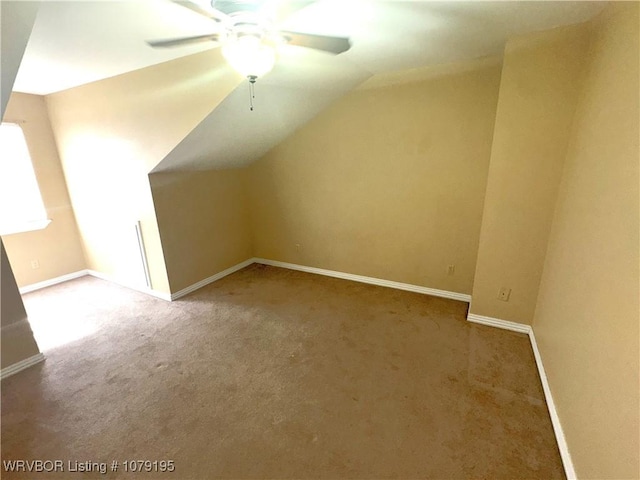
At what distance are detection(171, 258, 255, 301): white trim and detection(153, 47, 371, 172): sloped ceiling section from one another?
4.37 feet

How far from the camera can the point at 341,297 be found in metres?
3.28

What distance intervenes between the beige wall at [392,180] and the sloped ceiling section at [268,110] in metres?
0.27

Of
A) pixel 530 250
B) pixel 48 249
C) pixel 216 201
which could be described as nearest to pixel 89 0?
pixel 216 201

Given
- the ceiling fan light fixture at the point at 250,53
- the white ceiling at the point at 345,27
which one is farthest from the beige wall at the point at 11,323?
the ceiling fan light fixture at the point at 250,53

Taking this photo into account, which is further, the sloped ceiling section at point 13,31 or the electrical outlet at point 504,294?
the electrical outlet at point 504,294

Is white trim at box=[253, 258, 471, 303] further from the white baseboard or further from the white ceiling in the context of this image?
the white ceiling

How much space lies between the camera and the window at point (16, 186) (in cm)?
342

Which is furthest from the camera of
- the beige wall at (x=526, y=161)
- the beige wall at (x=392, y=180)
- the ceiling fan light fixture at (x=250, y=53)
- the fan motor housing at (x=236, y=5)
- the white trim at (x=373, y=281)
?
the white trim at (x=373, y=281)

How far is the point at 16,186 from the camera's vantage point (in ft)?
11.6

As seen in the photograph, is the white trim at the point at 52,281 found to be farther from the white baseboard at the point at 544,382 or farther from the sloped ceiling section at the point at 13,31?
the white baseboard at the point at 544,382

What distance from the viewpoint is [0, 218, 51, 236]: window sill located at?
3.47 metres

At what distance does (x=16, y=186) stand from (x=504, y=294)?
532 centimetres

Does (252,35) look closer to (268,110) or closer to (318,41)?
(318,41)

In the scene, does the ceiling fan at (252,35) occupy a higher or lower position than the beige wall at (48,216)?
higher
